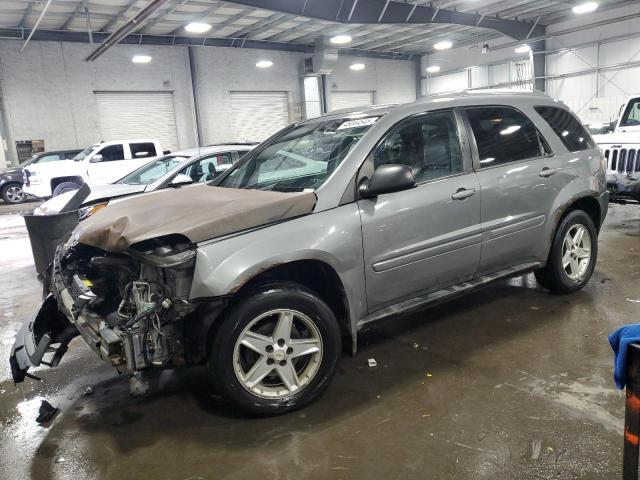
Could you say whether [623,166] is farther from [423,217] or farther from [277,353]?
[277,353]

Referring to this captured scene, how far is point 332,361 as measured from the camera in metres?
2.85

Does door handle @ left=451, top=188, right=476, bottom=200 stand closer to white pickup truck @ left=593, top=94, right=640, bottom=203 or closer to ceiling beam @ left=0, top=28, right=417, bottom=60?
white pickup truck @ left=593, top=94, right=640, bottom=203

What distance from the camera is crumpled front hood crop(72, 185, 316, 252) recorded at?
253 cm

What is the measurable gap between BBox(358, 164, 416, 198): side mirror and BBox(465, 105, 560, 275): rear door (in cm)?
81

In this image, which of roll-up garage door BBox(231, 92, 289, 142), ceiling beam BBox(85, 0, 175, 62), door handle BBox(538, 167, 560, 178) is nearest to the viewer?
door handle BBox(538, 167, 560, 178)

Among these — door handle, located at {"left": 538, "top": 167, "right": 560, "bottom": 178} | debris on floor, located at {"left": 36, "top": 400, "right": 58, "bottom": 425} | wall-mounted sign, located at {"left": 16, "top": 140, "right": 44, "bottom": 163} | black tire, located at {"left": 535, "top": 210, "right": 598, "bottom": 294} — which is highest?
wall-mounted sign, located at {"left": 16, "top": 140, "right": 44, "bottom": 163}

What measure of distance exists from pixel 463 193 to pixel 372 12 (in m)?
11.6

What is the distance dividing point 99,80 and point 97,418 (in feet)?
55.6

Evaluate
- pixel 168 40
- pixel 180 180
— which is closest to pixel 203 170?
pixel 180 180

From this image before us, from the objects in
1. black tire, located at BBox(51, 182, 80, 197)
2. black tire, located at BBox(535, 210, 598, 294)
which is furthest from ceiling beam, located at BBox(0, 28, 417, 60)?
black tire, located at BBox(535, 210, 598, 294)

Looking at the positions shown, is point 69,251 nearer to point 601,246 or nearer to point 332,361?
point 332,361

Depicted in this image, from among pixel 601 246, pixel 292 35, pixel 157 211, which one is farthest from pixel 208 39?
pixel 157 211

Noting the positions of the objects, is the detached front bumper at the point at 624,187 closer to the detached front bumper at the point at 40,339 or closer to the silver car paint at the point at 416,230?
the silver car paint at the point at 416,230

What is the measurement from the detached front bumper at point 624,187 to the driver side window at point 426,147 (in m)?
4.64
